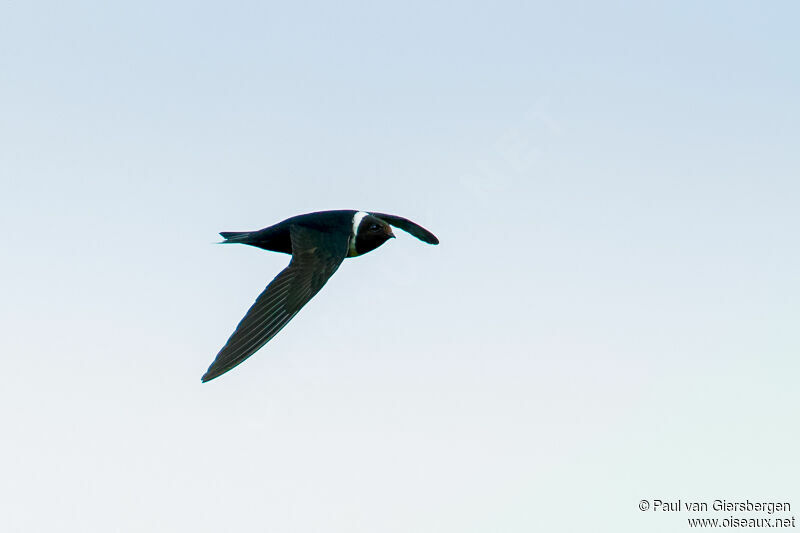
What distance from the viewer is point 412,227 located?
9594mm

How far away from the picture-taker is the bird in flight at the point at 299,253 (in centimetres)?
640

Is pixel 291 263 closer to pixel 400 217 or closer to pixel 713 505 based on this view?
pixel 400 217

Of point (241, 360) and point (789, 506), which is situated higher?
point (241, 360)

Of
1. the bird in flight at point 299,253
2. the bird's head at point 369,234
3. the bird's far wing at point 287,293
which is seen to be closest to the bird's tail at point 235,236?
the bird in flight at point 299,253

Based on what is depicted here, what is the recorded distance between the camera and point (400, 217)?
949 centimetres

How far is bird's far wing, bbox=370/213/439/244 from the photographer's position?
31.1 feet

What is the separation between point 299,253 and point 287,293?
0.63 m

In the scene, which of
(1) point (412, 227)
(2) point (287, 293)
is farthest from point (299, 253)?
(1) point (412, 227)

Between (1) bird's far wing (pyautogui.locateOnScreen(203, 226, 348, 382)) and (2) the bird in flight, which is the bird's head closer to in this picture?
(2) the bird in flight

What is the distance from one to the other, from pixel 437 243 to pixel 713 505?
3.96m

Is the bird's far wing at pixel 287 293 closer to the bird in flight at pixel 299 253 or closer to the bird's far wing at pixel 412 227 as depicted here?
the bird in flight at pixel 299 253

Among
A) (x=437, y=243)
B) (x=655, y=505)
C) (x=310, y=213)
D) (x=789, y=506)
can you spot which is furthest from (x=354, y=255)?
(x=789, y=506)

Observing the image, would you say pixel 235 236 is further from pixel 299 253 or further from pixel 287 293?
pixel 287 293

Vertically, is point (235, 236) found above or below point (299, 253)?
above
